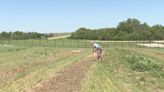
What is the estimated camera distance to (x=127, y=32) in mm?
140375

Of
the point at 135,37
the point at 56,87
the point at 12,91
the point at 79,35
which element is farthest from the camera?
the point at 79,35

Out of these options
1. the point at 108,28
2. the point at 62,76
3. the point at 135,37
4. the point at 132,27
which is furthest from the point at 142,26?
the point at 62,76

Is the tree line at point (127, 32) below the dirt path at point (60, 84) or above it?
above

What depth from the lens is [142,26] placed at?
144125 millimetres

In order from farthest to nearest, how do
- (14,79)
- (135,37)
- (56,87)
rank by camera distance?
(135,37)
(14,79)
(56,87)

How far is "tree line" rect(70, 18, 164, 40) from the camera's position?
125m

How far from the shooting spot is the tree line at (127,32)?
12456 cm

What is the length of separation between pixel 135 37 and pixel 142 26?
23625 millimetres

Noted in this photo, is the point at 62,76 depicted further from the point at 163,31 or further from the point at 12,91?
the point at 163,31

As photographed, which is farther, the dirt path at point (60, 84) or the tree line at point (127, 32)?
the tree line at point (127, 32)

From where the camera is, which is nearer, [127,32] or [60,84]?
[60,84]

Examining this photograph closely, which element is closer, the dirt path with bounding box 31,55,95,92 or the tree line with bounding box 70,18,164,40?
the dirt path with bounding box 31,55,95,92

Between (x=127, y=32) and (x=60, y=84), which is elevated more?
(x=127, y=32)

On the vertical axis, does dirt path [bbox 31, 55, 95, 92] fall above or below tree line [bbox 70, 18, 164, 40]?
below
